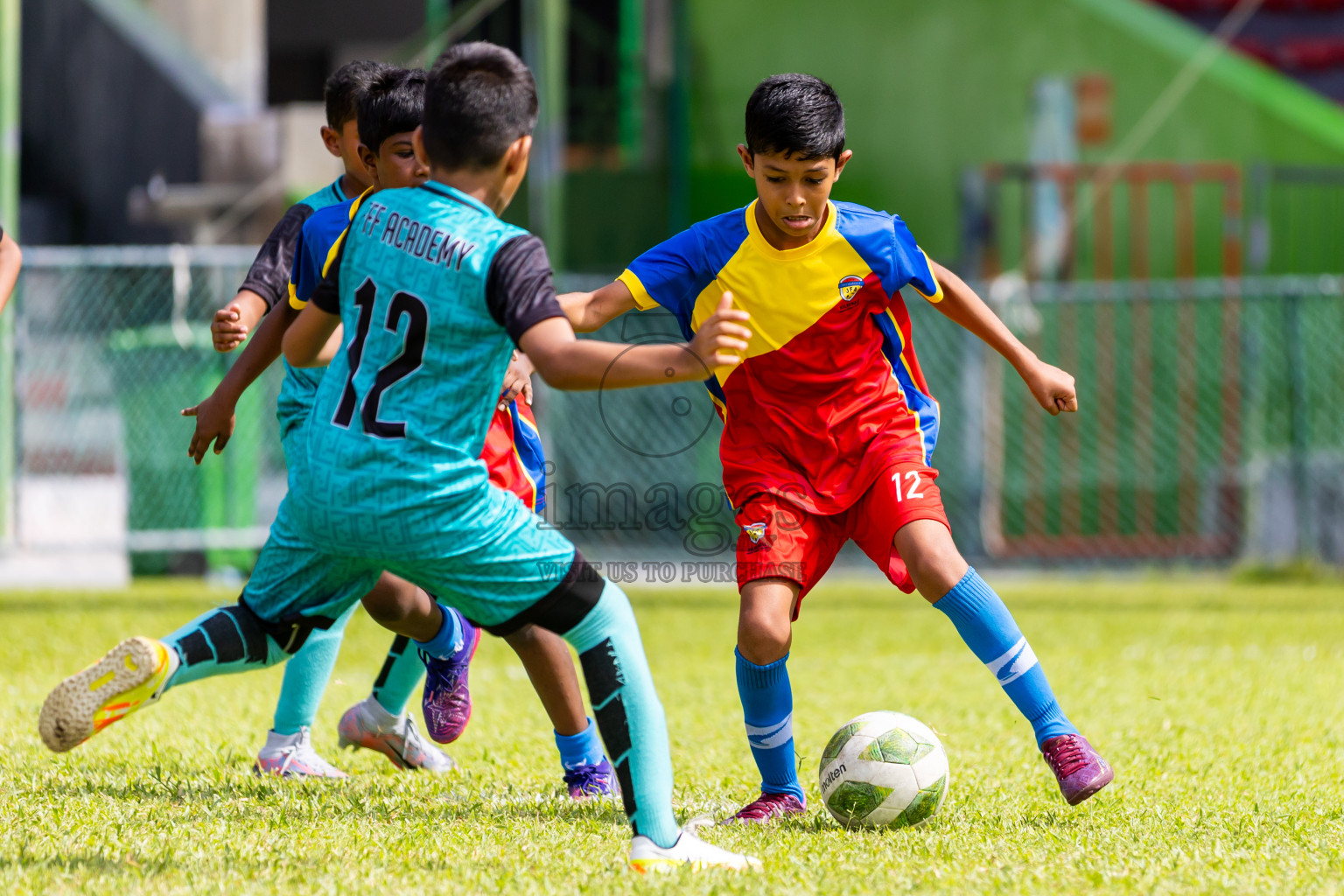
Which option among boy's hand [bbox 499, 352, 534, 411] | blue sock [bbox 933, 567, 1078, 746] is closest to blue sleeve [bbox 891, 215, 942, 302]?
blue sock [bbox 933, 567, 1078, 746]

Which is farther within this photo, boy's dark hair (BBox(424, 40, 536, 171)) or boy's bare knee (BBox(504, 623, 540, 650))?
boy's bare knee (BBox(504, 623, 540, 650))

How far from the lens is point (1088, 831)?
3.33 metres

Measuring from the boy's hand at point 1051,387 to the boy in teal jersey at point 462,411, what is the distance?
132cm

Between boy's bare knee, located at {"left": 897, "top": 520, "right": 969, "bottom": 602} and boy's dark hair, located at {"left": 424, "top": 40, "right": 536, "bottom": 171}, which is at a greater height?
boy's dark hair, located at {"left": 424, "top": 40, "right": 536, "bottom": 171}

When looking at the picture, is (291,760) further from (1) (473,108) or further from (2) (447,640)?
(1) (473,108)

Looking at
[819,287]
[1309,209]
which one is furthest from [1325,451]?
[819,287]

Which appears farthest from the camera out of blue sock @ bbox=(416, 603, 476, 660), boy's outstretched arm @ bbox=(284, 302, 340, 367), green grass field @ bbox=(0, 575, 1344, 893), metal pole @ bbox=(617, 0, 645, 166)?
metal pole @ bbox=(617, 0, 645, 166)

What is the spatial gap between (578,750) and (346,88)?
5.84 feet

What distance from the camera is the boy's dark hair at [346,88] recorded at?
12.5 feet

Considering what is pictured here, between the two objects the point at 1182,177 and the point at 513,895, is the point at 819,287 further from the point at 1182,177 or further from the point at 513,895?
the point at 1182,177

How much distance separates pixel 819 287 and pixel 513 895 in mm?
1693

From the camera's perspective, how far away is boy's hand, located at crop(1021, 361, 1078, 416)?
143 inches

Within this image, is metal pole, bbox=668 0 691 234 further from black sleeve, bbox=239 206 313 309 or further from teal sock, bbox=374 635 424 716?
black sleeve, bbox=239 206 313 309

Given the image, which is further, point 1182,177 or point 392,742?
point 1182,177
